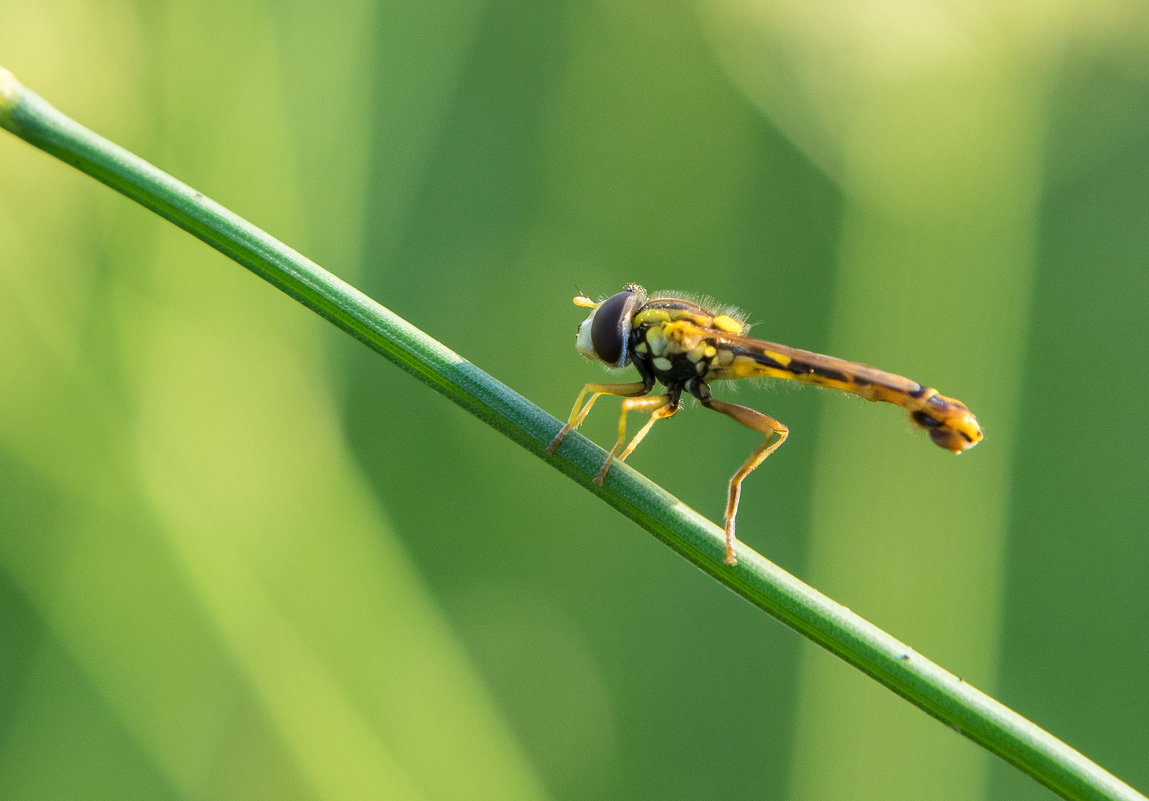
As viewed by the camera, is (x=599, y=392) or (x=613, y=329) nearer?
(x=599, y=392)

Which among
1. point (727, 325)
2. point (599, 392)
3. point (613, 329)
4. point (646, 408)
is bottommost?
point (599, 392)

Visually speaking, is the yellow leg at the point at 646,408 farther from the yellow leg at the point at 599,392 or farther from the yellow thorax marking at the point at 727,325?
the yellow thorax marking at the point at 727,325

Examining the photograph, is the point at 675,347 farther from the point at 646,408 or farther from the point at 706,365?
the point at 646,408

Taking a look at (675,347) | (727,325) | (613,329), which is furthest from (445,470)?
(727,325)

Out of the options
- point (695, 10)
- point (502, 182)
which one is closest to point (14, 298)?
point (502, 182)

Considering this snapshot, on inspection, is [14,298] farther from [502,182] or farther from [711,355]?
[502,182]

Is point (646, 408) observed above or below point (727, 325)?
below

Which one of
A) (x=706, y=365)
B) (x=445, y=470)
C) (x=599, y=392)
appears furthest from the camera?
(x=445, y=470)
